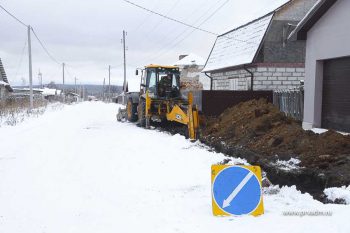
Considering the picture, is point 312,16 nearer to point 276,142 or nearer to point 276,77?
point 276,142

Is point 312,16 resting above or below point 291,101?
above

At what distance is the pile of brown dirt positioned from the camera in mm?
7676

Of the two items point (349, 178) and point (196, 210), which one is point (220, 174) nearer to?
point (196, 210)

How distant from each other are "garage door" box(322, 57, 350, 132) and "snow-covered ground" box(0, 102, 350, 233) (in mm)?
4203

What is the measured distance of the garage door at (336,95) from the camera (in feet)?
39.3

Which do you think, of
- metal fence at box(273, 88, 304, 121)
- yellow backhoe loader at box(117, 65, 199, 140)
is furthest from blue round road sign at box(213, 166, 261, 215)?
yellow backhoe loader at box(117, 65, 199, 140)

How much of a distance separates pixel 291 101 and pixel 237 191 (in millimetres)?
11815

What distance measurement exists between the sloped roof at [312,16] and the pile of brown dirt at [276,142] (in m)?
2.77

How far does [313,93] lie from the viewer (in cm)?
1348

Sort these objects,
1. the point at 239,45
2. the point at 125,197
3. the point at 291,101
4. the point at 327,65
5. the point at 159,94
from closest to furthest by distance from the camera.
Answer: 1. the point at 125,197
2. the point at 327,65
3. the point at 291,101
4. the point at 159,94
5. the point at 239,45

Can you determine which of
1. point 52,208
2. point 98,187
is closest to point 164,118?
point 98,187

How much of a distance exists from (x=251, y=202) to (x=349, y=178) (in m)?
2.31

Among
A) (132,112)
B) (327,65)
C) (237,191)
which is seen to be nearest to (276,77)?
(132,112)

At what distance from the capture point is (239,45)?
79.5 feet
